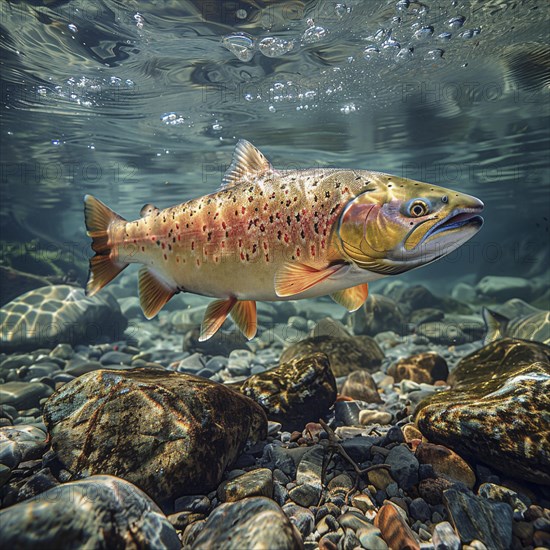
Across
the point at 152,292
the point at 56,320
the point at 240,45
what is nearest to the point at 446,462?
the point at 152,292

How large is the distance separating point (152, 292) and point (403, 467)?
9.27 ft

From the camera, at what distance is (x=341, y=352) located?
22.5 feet

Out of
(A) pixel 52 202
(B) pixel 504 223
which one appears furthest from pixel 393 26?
(B) pixel 504 223

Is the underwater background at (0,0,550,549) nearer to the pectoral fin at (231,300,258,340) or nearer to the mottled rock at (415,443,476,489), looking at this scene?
the mottled rock at (415,443,476,489)

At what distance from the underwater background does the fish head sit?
5.42ft

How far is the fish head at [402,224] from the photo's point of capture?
2.20 meters

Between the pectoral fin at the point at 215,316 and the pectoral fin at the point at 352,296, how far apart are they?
98 centimetres

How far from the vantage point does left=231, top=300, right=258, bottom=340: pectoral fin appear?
130 inches

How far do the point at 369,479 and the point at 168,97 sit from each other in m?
12.5

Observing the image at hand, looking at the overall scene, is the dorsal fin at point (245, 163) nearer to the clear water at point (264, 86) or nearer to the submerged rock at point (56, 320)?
the clear water at point (264, 86)

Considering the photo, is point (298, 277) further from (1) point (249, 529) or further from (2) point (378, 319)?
(2) point (378, 319)

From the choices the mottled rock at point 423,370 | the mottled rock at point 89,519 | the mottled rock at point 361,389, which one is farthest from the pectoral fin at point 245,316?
the mottled rock at point 423,370

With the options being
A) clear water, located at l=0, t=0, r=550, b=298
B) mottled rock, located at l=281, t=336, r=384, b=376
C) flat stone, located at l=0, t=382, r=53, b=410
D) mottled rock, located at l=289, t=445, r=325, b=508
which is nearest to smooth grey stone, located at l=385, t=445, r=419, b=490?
mottled rock, located at l=289, t=445, r=325, b=508

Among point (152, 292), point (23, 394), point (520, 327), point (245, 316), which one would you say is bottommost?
point (520, 327)
